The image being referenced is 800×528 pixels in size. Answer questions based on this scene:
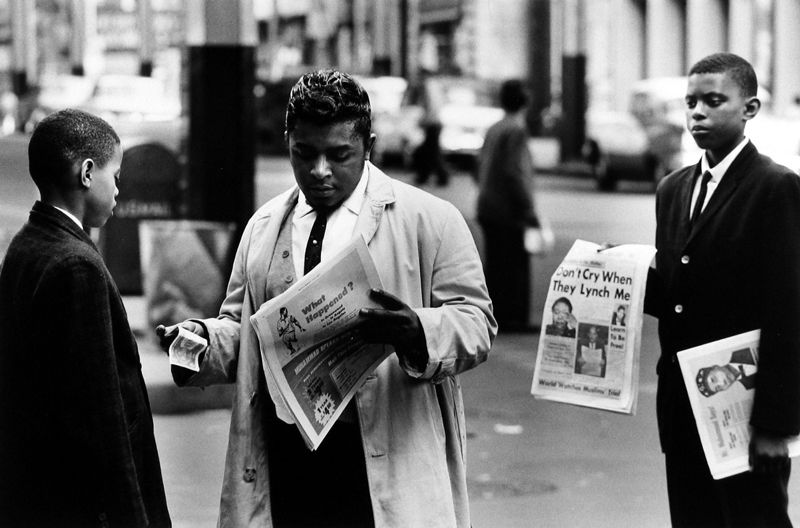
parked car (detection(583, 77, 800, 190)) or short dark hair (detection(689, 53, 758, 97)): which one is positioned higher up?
short dark hair (detection(689, 53, 758, 97))

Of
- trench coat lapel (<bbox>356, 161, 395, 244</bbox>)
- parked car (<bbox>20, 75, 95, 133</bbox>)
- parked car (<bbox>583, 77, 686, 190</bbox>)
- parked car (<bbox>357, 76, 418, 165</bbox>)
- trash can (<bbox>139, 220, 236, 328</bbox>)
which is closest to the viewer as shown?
trench coat lapel (<bbox>356, 161, 395, 244</bbox>)

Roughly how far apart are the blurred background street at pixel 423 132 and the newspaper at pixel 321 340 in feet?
3.80

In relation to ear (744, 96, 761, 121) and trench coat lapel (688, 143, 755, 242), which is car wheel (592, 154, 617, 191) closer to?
ear (744, 96, 761, 121)

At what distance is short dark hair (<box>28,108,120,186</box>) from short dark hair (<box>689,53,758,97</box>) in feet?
6.23

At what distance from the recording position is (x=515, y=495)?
729 cm

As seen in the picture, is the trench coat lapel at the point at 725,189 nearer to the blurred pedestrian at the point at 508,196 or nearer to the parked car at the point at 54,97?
the blurred pedestrian at the point at 508,196

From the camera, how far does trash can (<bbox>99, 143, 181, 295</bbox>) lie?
12578 mm

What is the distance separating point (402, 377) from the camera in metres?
3.80

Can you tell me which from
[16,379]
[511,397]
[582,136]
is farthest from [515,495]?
[582,136]

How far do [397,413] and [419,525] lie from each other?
28 centimetres

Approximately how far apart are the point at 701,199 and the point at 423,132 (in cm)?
2775

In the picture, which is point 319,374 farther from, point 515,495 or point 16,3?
point 16,3

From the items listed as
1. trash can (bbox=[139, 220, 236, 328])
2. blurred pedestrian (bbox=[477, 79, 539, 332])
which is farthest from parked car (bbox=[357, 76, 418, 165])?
trash can (bbox=[139, 220, 236, 328])

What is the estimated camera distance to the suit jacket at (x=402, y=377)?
3715 mm
